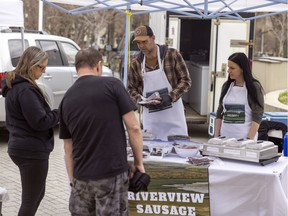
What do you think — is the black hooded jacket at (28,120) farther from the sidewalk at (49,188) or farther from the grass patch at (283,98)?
the grass patch at (283,98)

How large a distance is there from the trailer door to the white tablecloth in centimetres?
541

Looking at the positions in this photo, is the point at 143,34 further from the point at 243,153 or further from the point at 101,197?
the point at 101,197

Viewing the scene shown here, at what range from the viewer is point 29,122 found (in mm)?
4094

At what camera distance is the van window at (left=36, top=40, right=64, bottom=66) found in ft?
34.2

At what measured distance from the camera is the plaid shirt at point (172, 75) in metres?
5.26

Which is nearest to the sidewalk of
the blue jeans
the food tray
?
the food tray

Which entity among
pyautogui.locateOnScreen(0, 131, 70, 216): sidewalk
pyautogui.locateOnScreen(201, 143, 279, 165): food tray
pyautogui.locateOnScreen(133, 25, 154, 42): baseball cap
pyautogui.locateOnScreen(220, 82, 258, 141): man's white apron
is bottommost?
pyautogui.locateOnScreen(0, 131, 70, 216): sidewalk

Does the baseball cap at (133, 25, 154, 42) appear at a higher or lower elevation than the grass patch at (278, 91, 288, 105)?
higher

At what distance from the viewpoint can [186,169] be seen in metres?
4.17

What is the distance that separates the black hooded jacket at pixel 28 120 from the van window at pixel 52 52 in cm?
628

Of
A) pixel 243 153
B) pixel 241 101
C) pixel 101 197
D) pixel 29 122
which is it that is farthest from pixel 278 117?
pixel 101 197

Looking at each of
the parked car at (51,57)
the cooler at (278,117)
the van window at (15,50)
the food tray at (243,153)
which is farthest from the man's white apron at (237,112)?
the van window at (15,50)

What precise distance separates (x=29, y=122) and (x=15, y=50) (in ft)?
18.3

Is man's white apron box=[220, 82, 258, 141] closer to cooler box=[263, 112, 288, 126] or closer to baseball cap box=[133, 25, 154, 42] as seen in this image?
baseball cap box=[133, 25, 154, 42]
